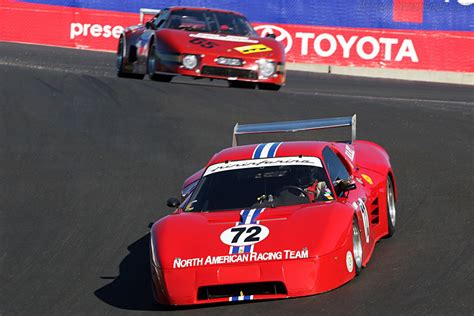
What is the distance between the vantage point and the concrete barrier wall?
25.1 metres

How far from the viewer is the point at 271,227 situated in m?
8.27

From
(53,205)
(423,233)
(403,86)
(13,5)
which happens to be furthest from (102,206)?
(13,5)

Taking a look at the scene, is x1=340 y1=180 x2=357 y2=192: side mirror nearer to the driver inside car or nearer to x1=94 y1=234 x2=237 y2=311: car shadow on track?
the driver inside car

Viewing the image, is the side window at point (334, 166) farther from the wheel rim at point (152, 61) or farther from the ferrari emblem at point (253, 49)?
the wheel rim at point (152, 61)

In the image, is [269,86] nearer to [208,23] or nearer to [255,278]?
[208,23]

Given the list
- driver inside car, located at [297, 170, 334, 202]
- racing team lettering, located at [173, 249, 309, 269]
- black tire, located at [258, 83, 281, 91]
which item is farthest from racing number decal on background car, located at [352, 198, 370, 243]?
black tire, located at [258, 83, 281, 91]

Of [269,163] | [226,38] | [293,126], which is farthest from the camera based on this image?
[226,38]

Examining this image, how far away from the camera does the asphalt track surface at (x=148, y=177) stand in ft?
26.9

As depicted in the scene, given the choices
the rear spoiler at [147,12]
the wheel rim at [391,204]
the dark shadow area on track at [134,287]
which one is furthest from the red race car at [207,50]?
the dark shadow area on track at [134,287]

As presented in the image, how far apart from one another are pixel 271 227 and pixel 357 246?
0.74 metres

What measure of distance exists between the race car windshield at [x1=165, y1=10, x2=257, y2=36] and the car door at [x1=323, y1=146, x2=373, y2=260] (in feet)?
30.0

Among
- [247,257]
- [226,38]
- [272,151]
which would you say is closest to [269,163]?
[272,151]

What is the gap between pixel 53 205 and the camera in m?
11.3

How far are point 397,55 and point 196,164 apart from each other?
43.0 feet
